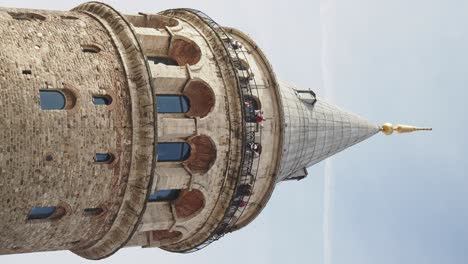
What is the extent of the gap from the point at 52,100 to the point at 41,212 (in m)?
3.08

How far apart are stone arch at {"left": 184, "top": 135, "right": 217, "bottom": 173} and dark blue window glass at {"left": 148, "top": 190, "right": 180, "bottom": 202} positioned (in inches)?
41.5

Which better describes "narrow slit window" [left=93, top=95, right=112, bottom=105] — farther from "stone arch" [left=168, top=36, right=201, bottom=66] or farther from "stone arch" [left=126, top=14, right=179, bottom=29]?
"stone arch" [left=126, top=14, right=179, bottom=29]

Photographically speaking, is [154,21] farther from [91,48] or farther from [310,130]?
[310,130]

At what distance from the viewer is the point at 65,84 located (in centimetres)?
1962

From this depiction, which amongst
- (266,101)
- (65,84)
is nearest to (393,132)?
(266,101)

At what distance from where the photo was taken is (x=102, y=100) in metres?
20.2

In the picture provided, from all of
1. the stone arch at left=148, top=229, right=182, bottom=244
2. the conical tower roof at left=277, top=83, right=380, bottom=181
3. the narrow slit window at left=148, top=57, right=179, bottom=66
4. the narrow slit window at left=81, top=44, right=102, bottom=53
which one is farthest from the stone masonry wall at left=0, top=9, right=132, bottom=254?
the conical tower roof at left=277, top=83, right=380, bottom=181

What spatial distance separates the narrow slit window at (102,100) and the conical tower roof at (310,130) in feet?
20.9

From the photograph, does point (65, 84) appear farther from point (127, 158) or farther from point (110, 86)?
point (127, 158)

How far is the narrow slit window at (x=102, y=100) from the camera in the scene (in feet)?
65.9

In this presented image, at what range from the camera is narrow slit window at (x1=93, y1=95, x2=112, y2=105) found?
65.9ft

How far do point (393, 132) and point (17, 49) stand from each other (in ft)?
54.8

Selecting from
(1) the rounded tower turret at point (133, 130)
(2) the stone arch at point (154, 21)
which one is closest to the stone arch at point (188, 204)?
(1) the rounded tower turret at point (133, 130)

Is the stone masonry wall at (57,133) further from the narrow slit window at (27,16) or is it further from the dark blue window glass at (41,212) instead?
the dark blue window glass at (41,212)
